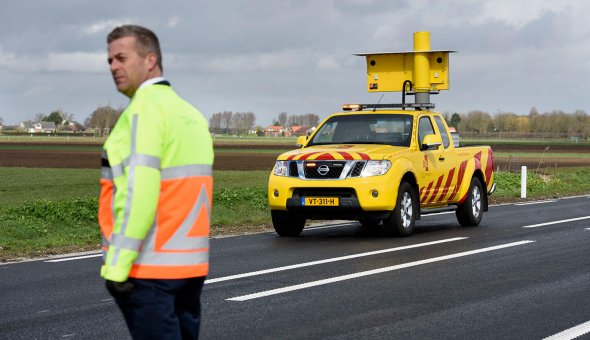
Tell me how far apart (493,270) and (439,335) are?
397 cm

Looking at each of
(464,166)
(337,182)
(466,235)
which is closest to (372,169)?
(337,182)

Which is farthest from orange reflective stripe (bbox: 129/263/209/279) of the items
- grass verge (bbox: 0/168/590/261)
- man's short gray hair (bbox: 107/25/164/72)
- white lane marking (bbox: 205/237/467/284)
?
grass verge (bbox: 0/168/590/261)

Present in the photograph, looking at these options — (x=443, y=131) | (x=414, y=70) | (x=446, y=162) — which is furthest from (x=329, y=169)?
(x=414, y=70)

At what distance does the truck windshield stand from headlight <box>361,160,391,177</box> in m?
1.13

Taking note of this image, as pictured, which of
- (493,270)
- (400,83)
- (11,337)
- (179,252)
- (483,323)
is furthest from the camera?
(400,83)

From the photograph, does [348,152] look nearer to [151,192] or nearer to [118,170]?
[118,170]

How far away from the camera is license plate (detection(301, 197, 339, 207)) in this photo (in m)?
14.9

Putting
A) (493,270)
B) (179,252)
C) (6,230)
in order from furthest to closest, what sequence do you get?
(6,230), (493,270), (179,252)

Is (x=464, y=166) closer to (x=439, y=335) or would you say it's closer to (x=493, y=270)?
(x=493, y=270)

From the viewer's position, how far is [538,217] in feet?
64.4

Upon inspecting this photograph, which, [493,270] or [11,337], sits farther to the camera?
[493,270]

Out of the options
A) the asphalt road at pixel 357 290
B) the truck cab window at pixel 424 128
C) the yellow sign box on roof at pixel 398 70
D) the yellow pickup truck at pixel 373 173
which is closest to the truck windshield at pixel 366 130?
the yellow pickup truck at pixel 373 173

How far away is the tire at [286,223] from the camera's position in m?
15.7

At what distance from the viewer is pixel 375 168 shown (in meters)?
15.1
